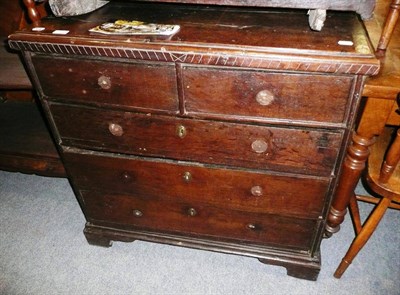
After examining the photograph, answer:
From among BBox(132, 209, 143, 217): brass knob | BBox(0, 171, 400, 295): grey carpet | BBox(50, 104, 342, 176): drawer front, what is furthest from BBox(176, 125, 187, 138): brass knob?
BBox(0, 171, 400, 295): grey carpet

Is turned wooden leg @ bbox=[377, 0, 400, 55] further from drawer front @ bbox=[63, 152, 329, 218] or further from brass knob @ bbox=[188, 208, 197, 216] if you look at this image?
brass knob @ bbox=[188, 208, 197, 216]

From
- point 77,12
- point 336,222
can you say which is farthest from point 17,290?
point 336,222

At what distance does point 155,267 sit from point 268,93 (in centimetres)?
121

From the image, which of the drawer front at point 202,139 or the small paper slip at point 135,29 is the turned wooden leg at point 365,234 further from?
the small paper slip at point 135,29

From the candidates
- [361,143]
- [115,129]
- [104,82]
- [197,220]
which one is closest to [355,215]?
[361,143]

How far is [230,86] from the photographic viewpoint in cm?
109

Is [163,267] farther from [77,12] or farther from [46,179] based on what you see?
[77,12]

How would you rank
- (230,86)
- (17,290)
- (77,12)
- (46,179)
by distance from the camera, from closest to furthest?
1. (230,86)
2. (77,12)
3. (17,290)
4. (46,179)

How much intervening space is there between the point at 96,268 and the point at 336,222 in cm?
133

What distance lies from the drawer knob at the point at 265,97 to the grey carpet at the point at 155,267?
106 centimetres

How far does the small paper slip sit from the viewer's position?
111 cm

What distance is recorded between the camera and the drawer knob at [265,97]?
3.52ft

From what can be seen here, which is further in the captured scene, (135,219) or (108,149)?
(135,219)

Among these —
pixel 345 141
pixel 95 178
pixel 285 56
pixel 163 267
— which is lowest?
pixel 163 267
